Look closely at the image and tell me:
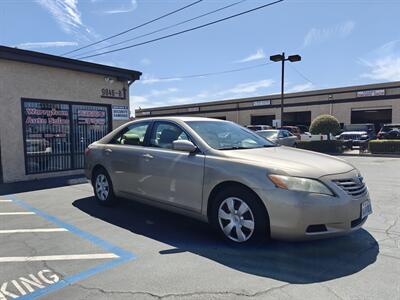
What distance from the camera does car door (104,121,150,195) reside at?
5.17 metres

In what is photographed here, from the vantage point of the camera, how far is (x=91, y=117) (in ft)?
35.7

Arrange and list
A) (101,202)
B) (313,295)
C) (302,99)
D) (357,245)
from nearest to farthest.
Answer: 1. (313,295)
2. (357,245)
3. (101,202)
4. (302,99)

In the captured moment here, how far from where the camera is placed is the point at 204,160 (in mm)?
4199

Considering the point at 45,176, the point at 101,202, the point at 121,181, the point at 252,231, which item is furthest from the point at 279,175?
the point at 45,176

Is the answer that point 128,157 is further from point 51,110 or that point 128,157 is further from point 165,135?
point 51,110

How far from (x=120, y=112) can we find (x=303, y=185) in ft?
30.0

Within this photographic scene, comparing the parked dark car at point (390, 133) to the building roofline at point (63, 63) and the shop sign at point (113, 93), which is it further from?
the shop sign at point (113, 93)

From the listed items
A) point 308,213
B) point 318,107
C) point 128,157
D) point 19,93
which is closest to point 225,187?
point 308,213

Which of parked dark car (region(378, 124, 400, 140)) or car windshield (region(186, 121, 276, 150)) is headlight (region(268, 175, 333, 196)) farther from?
parked dark car (region(378, 124, 400, 140))

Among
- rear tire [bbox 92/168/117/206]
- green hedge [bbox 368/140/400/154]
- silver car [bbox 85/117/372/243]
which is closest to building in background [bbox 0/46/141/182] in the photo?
rear tire [bbox 92/168/117/206]

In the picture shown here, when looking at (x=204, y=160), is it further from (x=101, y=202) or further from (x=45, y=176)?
(x=45, y=176)

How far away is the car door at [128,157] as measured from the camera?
17.0 ft

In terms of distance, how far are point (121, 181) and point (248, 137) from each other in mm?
2223

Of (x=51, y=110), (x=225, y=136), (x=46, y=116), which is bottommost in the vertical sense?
(x=225, y=136)
